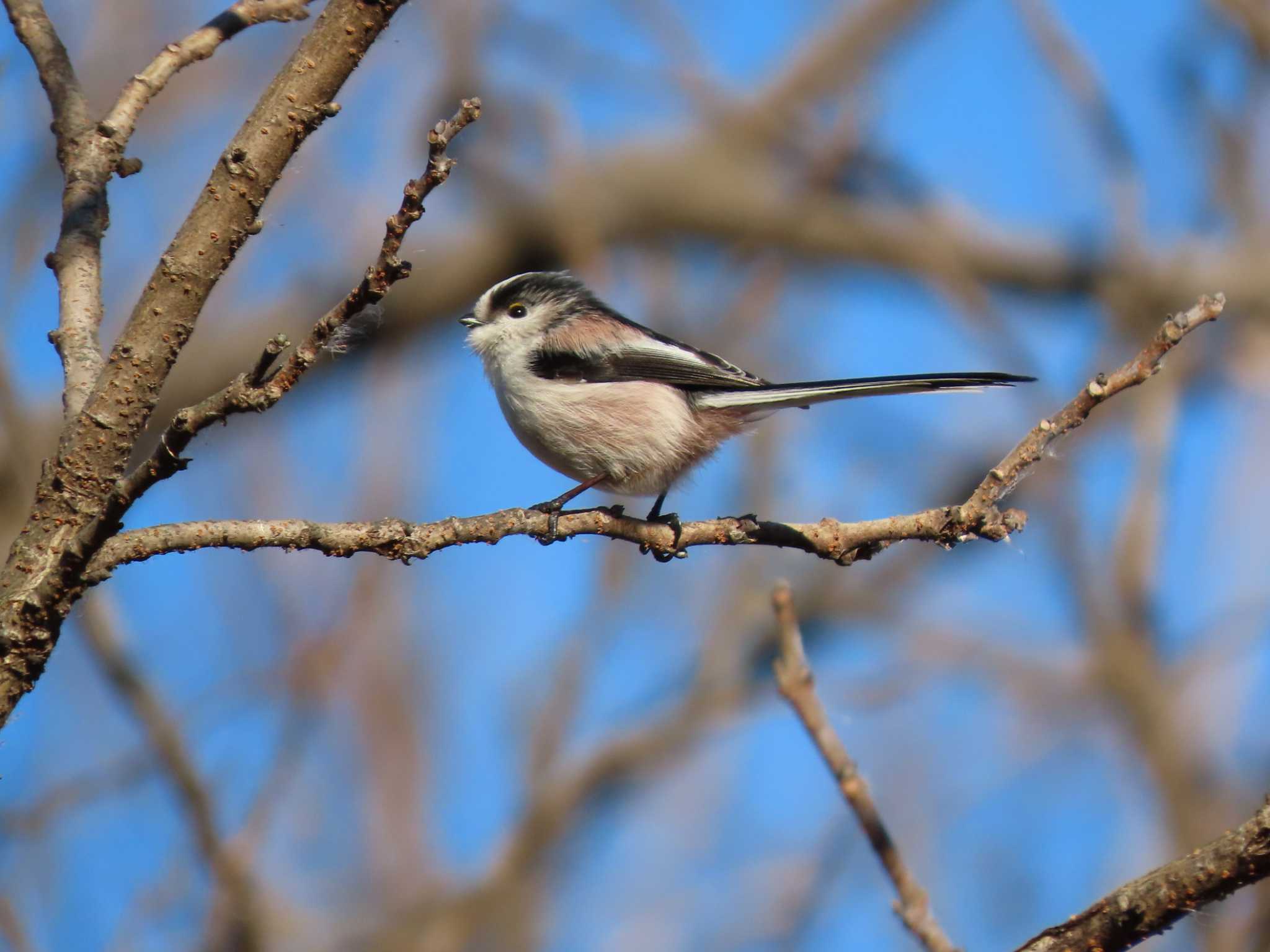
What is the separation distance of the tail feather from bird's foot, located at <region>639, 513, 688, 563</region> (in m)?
0.43

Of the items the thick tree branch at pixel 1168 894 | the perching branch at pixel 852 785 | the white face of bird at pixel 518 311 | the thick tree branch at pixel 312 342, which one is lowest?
the thick tree branch at pixel 1168 894

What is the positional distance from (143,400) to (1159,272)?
6509mm

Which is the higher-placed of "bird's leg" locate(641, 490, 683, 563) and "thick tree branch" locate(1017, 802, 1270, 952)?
"bird's leg" locate(641, 490, 683, 563)

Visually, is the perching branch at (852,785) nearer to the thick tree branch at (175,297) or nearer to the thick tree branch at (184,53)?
the thick tree branch at (175,297)

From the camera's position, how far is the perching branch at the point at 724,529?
5.48ft

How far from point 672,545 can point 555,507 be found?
401 mm

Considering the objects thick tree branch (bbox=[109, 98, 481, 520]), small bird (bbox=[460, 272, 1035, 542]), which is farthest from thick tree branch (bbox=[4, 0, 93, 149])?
small bird (bbox=[460, 272, 1035, 542])

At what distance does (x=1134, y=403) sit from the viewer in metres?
5.79

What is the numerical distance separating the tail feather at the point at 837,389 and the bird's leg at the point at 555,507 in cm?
39

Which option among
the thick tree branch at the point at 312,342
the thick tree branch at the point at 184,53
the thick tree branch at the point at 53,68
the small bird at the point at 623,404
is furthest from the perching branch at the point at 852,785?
the thick tree branch at the point at 53,68

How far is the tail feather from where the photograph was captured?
246 cm

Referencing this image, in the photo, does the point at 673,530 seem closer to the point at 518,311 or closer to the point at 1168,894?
the point at 1168,894

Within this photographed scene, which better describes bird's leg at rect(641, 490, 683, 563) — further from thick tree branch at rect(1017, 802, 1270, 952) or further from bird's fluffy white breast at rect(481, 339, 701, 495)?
thick tree branch at rect(1017, 802, 1270, 952)

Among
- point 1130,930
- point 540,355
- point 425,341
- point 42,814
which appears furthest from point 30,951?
point 425,341
